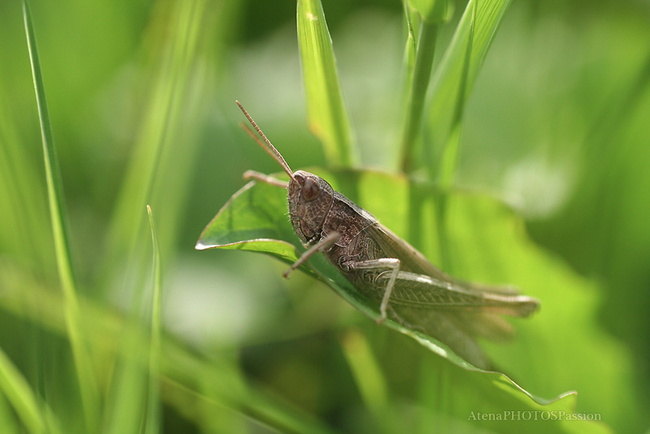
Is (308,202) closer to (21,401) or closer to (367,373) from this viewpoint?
(367,373)

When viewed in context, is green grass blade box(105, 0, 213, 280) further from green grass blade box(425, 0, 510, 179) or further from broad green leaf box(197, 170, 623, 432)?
green grass blade box(425, 0, 510, 179)

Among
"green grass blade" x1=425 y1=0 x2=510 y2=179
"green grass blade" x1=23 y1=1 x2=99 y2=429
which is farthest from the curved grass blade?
"green grass blade" x1=23 y1=1 x2=99 y2=429

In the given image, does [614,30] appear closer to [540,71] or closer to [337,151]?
[540,71]

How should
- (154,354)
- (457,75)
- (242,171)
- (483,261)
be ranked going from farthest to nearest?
1. (242,171)
2. (483,261)
3. (457,75)
4. (154,354)

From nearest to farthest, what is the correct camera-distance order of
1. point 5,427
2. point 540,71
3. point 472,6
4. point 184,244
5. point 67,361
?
point 472,6 < point 5,427 < point 67,361 < point 184,244 < point 540,71

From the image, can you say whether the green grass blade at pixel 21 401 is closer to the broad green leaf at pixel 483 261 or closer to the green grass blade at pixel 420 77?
the broad green leaf at pixel 483 261

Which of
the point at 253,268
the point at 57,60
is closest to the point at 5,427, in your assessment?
the point at 253,268

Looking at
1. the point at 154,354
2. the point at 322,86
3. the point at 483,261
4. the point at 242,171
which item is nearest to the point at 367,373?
the point at 483,261
